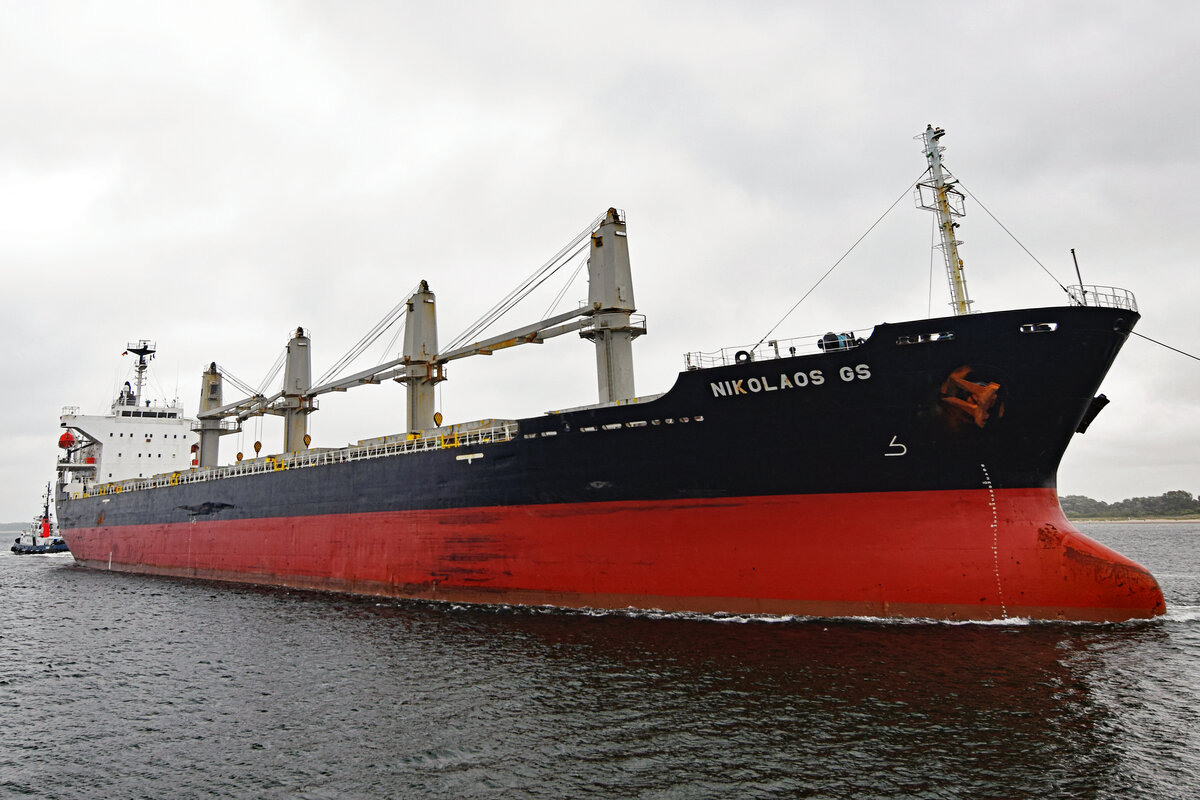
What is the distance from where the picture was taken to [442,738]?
712 cm

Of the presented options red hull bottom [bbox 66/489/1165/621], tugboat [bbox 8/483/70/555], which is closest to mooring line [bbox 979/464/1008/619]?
red hull bottom [bbox 66/489/1165/621]

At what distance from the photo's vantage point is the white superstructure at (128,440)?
107 feet

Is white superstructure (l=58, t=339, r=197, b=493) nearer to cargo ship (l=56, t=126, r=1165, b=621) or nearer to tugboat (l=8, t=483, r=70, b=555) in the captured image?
tugboat (l=8, t=483, r=70, b=555)

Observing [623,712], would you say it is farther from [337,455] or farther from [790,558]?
[337,455]

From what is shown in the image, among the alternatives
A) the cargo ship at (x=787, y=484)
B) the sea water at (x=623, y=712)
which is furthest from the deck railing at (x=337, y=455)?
the sea water at (x=623, y=712)

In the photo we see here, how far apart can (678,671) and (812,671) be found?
67.1 inches

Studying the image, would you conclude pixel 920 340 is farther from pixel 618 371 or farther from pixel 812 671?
pixel 618 371

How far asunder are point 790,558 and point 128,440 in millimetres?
34735

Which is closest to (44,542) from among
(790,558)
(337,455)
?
(337,455)

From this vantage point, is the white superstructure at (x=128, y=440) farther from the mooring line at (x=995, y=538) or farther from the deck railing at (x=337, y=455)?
the mooring line at (x=995, y=538)

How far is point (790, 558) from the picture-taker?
11.6m

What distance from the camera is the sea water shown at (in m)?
5.93

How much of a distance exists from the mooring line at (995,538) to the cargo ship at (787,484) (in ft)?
0.10

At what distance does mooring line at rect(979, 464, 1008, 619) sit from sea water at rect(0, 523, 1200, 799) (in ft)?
1.21
